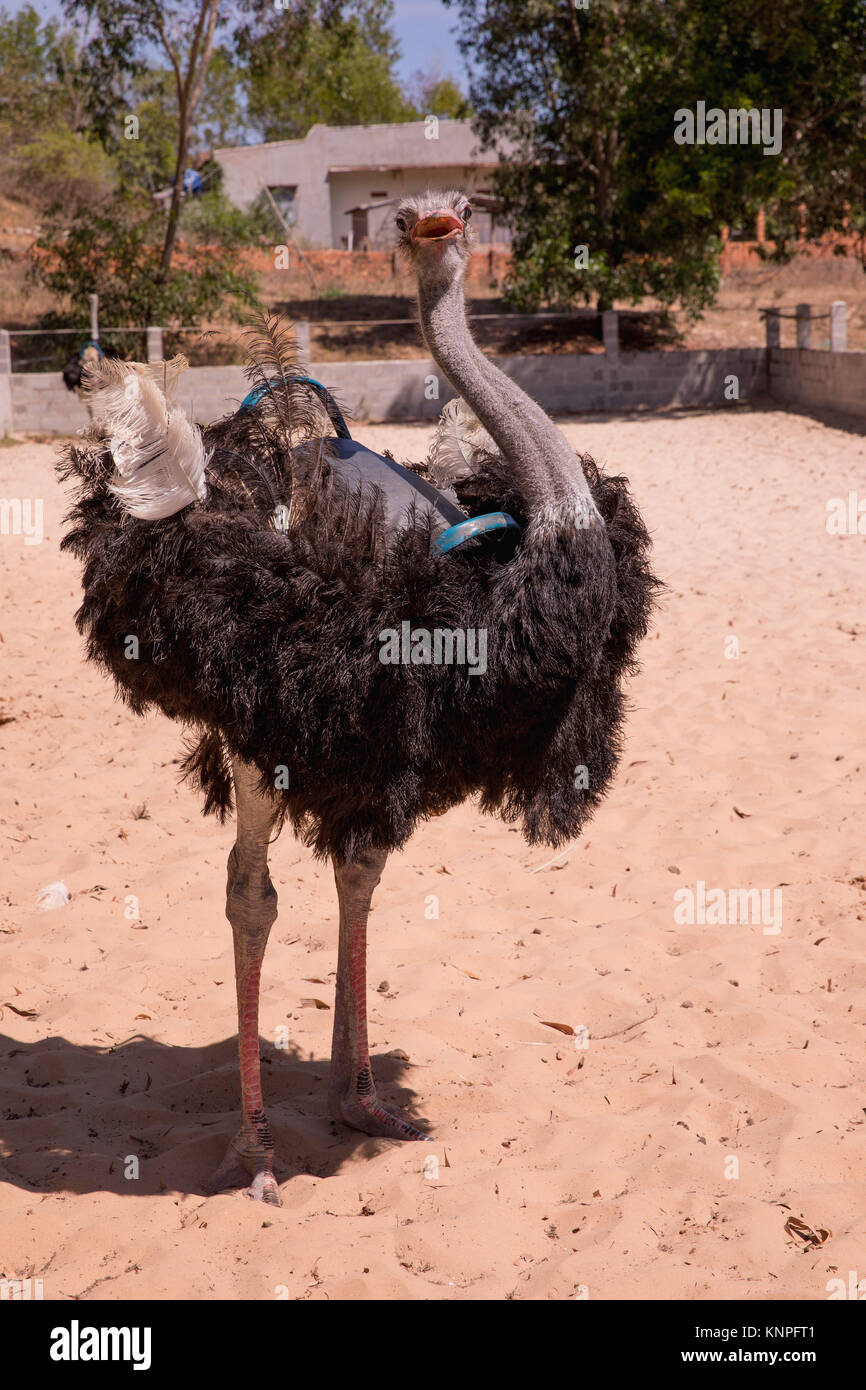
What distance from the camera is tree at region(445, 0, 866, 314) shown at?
16.0 meters

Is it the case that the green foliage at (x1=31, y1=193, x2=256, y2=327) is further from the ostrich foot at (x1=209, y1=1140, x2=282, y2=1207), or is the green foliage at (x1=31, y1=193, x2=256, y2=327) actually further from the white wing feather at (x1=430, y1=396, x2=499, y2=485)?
the ostrich foot at (x1=209, y1=1140, x2=282, y2=1207)

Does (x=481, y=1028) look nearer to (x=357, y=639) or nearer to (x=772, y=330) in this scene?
(x=357, y=639)

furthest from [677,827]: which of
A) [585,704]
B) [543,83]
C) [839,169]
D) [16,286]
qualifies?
[16,286]

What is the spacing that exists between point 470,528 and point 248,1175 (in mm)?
1616

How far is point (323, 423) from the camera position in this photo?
3150 mm

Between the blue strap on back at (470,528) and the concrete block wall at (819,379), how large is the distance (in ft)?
42.1

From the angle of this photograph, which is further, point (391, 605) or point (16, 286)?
Result: point (16, 286)

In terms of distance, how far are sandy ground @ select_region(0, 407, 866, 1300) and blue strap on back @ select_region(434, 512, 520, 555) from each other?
1.44 m

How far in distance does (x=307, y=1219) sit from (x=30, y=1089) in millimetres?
988

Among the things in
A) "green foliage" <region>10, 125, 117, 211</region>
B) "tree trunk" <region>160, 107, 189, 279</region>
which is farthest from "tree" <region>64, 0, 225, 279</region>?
"green foliage" <region>10, 125, 117, 211</region>

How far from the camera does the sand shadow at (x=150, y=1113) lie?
122 inches

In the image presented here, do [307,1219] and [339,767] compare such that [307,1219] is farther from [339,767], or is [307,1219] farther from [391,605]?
[391,605]

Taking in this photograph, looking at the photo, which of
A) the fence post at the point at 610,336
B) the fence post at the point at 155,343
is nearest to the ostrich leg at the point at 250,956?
the fence post at the point at 155,343

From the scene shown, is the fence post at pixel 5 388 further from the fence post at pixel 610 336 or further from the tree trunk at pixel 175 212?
the fence post at pixel 610 336
